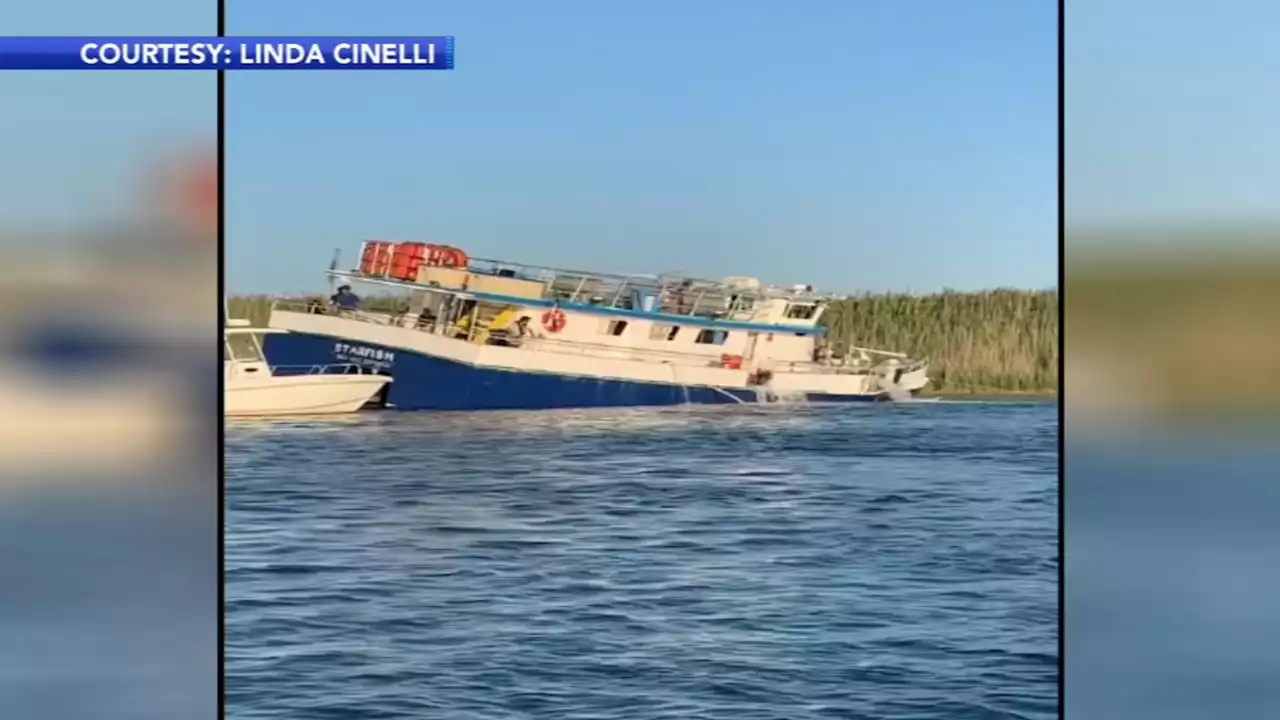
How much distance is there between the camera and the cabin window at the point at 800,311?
16.5 feet

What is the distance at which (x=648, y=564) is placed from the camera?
15.0 ft

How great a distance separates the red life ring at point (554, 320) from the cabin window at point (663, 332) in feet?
1.25

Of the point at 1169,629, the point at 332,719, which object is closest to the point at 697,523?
the point at 332,719

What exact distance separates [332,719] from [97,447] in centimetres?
122

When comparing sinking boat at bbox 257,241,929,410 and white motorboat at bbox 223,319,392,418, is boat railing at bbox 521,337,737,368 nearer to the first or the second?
sinking boat at bbox 257,241,929,410

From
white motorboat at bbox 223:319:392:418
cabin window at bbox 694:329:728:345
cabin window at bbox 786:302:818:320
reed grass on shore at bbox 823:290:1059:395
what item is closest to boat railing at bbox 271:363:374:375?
white motorboat at bbox 223:319:392:418

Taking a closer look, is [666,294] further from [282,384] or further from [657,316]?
[282,384]

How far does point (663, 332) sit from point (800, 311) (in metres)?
0.59

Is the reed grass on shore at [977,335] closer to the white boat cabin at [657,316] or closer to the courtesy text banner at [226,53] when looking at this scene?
the white boat cabin at [657,316]

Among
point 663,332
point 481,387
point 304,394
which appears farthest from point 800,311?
point 304,394

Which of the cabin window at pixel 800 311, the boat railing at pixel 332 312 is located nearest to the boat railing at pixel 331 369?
the boat railing at pixel 332 312

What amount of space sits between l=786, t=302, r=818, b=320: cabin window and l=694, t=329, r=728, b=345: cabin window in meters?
0.29

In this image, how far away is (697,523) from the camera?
5.00 metres

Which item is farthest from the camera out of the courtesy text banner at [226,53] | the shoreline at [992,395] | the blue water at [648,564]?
the shoreline at [992,395]
